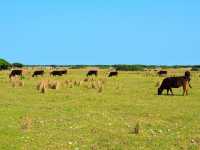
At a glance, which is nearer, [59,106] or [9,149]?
[9,149]

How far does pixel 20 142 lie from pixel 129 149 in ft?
9.59

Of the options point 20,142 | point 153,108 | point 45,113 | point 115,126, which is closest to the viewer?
point 20,142

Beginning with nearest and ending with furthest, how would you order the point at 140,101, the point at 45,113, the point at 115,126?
the point at 115,126 → the point at 45,113 → the point at 140,101

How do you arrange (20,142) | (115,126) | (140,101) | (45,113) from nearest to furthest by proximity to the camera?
(20,142) < (115,126) < (45,113) < (140,101)

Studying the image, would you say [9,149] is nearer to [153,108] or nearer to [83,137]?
[83,137]

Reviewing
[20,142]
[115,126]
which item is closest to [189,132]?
[115,126]

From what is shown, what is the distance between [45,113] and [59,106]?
2910 mm

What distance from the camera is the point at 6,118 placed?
1809 cm

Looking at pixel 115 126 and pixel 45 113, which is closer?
pixel 115 126

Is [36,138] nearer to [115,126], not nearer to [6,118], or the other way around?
[115,126]

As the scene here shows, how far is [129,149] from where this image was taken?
41.1 feet

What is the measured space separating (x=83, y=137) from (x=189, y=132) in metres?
3.22

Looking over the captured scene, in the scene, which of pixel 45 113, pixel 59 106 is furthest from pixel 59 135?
pixel 59 106

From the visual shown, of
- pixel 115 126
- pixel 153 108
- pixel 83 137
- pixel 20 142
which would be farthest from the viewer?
pixel 153 108
